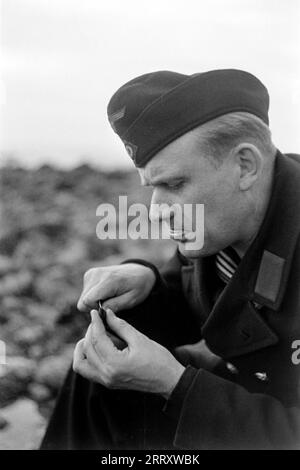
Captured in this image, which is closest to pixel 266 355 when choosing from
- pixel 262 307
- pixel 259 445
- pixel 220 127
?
pixel 262 307

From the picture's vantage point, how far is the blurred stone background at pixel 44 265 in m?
2.12

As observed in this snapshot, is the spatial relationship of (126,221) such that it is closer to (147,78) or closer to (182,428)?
(147,78)

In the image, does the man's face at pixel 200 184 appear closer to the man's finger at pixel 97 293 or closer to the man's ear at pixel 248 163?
the man's ear at pixel 248 163

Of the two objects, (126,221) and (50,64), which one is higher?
(50,64)

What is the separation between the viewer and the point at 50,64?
180 cm

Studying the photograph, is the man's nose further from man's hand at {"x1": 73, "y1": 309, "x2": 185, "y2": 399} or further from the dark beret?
man's hand at {"x1": 73, "y1": 309, "x2": 185, "y2": 399}

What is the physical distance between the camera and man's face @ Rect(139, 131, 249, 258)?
1.54m

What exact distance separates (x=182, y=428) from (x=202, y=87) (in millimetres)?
748

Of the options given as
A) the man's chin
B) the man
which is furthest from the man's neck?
the man's chin

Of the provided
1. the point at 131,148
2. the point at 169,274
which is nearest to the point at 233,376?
the point at 169,274

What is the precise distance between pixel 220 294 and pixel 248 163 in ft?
1.18

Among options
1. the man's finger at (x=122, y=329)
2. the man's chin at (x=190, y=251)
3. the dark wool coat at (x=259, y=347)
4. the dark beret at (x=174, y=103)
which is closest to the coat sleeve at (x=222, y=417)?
the dark wool coat at (x=259, y=347)

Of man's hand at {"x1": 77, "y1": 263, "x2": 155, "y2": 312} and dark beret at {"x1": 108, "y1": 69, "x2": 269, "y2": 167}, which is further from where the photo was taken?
man's hand at {"x1": 77, "y1": 263, "x2": 155, "y2": 312}

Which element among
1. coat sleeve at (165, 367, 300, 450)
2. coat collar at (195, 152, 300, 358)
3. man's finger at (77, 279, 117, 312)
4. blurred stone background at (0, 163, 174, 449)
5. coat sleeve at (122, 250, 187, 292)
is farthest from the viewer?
blurred stone background at (0, 163, 174, 449)
